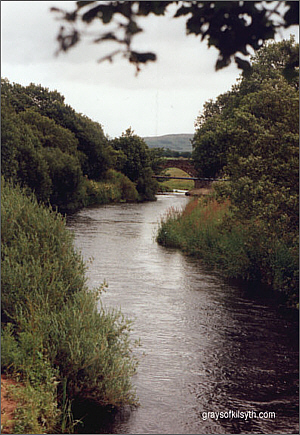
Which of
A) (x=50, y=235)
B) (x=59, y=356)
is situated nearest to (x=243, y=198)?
(x=50, y=235)

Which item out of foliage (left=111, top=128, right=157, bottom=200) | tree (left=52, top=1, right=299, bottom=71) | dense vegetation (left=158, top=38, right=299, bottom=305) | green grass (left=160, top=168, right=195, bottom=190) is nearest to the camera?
tree (left=52, top=1, right=299, bottom=71)

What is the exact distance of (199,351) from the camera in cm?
1112

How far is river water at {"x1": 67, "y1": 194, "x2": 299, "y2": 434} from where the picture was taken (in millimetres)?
8156

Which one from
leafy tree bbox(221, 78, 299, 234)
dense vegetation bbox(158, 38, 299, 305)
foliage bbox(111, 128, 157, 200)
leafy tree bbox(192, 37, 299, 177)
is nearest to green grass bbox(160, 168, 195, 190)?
foliage bbox(111, 128, 157, 200)

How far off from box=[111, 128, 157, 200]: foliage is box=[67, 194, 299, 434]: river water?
32994 millimetres

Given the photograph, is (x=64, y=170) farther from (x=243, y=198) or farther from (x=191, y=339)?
(x=191, y=339)

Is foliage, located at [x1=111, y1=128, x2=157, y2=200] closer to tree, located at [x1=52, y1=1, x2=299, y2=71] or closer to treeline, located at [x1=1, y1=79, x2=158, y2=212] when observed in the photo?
treeline, located at [x1=1, y1=79, x2=158, y2=212]

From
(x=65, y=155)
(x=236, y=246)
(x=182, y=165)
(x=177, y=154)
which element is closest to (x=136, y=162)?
(x=177, y=154)

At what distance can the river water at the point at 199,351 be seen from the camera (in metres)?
8.16

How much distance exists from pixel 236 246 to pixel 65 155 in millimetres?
22670

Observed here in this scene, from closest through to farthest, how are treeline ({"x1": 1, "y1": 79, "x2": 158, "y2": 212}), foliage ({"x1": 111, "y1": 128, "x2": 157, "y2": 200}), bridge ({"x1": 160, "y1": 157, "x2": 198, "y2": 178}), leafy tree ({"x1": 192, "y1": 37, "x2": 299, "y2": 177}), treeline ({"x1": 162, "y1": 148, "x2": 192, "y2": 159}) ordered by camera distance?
1. treeline ({"x1": 1, "y1": 79, "x2": 158, "y2": 212})
2. leafy tree ({"x1": 192, "y1": 37, "x2": 299, "y2": 177})
3. foliage ({"x1": 111, "y1": 128, "x2": 157, "y2": 200})
4. treeline ({"x1": 162, "y1": 148, "x2": 192, "y2": 159})
5. bridge ({"x1": 160, "y1": 157, "x2": 198, "y2": 178})

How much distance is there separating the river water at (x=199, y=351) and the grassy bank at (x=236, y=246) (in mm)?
705

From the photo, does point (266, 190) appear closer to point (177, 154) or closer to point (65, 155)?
point (65, 155)

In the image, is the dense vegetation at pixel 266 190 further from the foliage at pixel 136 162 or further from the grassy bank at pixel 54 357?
the foliage at pixel 136 162
